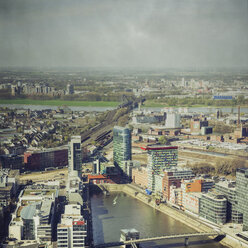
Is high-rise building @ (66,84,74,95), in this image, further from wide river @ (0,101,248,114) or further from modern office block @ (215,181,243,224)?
modern office block @ (215,181,243,224)

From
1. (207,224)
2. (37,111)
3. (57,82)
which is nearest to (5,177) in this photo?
(207,224)

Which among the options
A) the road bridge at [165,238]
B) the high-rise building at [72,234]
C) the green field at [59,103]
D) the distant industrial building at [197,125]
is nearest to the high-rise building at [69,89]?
the green field at [59,103]

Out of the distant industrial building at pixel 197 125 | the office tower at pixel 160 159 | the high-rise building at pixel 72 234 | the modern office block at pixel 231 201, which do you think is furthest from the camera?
the distant industrial building at pixel 197 125

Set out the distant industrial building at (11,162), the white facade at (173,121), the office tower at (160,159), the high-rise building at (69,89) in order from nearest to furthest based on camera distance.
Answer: the office tower at (160,159) < the distant industrial building at (11,162) < the white facade at (173,121) < the high-rise building at (69,89)

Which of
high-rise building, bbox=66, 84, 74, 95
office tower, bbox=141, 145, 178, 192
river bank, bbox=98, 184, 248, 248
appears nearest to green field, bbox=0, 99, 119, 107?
high-rise building, bbox=66, 84, 74, 95

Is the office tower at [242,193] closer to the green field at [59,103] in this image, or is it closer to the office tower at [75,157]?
the office tower at [75,157]

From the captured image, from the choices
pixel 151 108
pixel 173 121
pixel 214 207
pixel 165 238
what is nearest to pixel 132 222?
pixel 165 238
